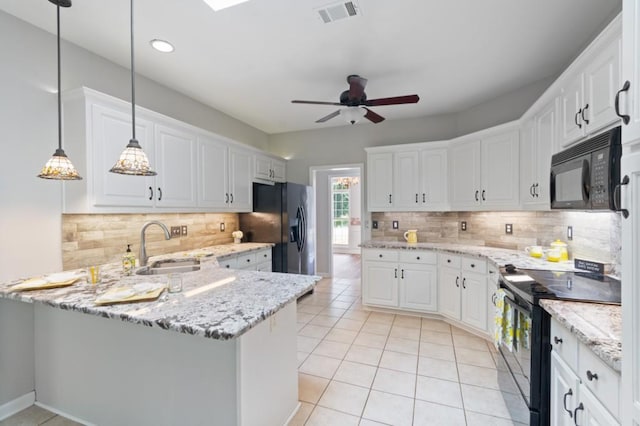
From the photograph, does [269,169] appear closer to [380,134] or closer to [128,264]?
[380,134]

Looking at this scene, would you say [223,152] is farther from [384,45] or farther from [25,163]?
[384,45]

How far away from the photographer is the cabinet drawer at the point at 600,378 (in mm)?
922

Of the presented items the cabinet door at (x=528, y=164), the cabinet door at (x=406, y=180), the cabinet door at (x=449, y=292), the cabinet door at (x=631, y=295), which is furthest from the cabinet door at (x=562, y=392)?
the cabinet door at (x=406, y=180)

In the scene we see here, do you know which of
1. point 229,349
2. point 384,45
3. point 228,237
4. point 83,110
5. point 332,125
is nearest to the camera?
point 229,349

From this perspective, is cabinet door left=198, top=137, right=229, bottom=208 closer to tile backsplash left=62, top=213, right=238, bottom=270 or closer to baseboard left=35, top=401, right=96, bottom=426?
tile backsplash left=62, top=213, right=238, bottom=270

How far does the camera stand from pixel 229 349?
1396mm

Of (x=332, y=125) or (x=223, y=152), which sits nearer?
(x=223, y=152)

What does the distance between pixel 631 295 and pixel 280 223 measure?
367 cm

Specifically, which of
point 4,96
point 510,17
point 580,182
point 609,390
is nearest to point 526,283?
point 580,182

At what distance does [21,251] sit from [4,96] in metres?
1.10

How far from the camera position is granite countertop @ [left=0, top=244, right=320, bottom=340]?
120 cm

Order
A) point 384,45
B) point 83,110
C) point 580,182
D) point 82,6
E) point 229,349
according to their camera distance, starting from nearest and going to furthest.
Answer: point 229,349
point 580,182
point 82,6
point 83,110
point 384,45

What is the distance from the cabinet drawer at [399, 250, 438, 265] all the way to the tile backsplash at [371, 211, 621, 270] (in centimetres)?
65

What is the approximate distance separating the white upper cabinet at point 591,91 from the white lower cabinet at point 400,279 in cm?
193
